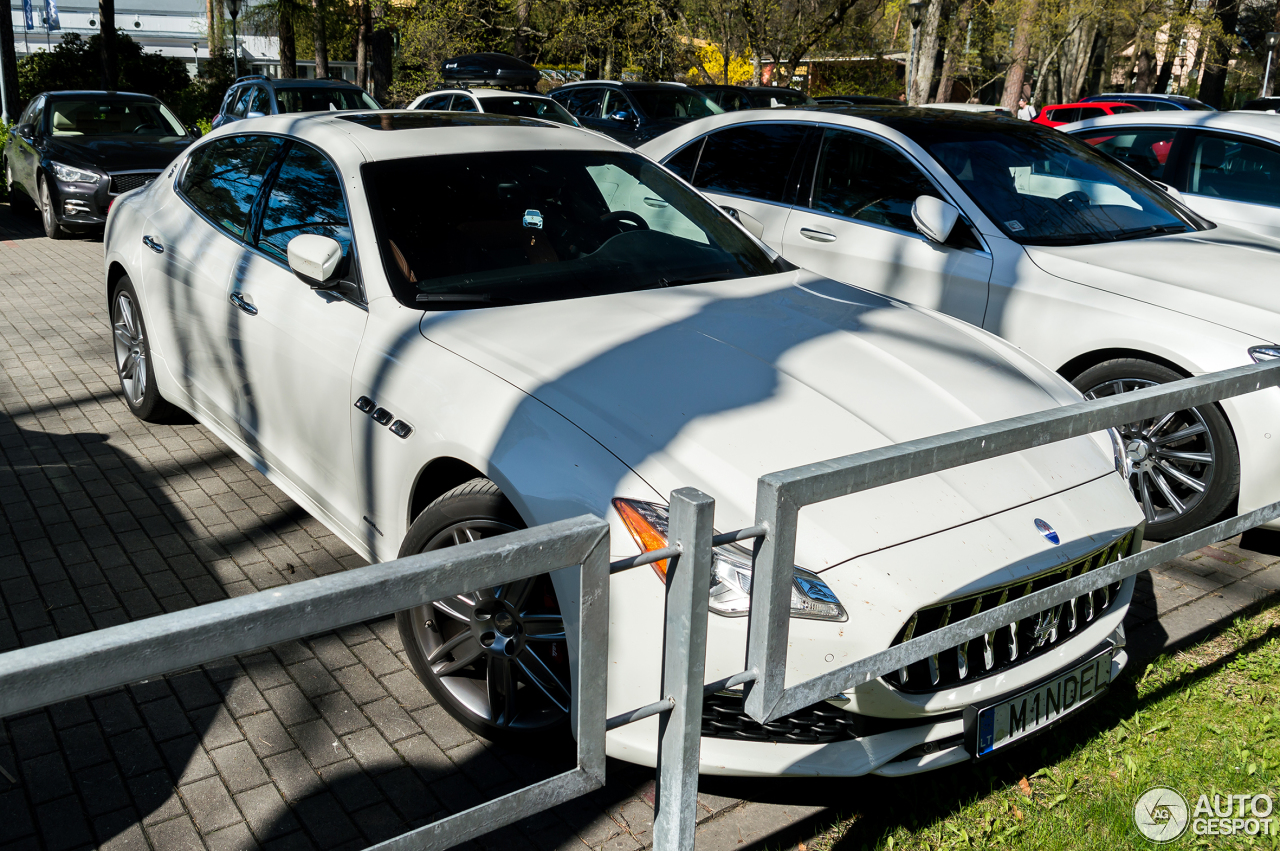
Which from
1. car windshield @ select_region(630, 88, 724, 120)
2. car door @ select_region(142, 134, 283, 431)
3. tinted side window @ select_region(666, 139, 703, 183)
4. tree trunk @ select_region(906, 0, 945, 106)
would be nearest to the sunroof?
car door @ select_region(142, 134, 283, 431)

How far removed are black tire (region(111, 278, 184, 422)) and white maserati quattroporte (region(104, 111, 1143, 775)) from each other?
778mm

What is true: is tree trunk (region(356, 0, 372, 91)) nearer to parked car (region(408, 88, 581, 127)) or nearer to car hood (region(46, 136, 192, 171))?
parked car (region(408, 88, 581, 127))

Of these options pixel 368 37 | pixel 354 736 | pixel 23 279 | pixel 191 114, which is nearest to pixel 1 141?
pixel 23 279

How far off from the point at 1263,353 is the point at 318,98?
50.6 feet

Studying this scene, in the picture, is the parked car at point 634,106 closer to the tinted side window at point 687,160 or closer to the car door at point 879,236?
the tinted side window at point 687,160

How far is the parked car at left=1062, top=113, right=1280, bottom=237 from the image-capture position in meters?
6.56

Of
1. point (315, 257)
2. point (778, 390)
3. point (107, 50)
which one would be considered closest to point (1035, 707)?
point (778, 390)

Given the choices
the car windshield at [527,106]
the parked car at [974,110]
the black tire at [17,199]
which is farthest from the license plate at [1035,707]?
the black tire at [17,199]

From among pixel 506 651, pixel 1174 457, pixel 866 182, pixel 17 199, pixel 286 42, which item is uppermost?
pixel 286 42

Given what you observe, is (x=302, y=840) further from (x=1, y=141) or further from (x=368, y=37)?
(x=368, y=37)

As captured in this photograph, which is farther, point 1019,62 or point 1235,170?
point 1019,62

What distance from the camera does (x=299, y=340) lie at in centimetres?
371

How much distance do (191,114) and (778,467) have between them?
1081 inches

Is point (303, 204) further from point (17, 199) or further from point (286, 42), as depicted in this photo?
point (286, 42)
